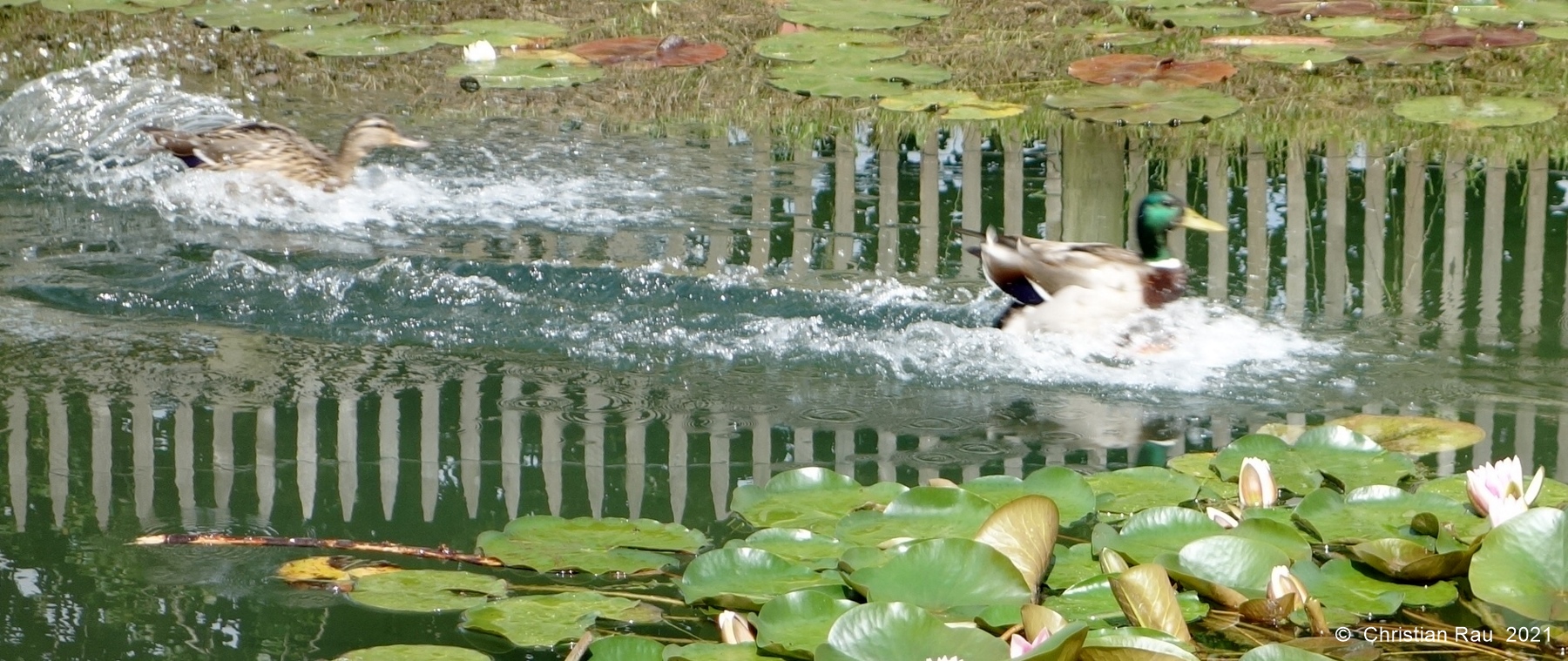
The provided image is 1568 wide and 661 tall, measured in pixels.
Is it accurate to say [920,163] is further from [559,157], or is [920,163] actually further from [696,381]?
[696,381]

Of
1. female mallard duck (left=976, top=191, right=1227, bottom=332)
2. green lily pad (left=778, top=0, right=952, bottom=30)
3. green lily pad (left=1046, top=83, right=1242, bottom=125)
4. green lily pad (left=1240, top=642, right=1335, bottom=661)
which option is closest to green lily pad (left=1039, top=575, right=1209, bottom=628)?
green lily pad (left=1240, top=642, right=1335, bottom=661)

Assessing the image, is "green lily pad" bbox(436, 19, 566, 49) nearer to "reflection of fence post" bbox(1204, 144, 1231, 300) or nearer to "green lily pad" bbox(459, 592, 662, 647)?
"reflection of fence post" bbox(1204, 144, 1231, 300)

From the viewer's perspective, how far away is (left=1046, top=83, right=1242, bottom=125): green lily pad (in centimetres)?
612

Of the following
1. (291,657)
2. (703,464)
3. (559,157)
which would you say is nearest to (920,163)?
(559,157)

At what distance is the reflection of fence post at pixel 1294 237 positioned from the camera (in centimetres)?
Answer: 514

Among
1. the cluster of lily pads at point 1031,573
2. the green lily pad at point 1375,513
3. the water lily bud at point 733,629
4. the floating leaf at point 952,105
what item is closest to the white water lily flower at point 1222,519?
the cluster of lily pads at point 1031,573

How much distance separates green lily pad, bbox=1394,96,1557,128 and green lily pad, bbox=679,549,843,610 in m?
4.41

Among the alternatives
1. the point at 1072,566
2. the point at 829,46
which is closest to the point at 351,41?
the point at 829,46

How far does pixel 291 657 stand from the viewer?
2.71 m

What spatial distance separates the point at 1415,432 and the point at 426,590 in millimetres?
2307

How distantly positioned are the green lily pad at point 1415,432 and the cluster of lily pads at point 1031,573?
0.46 meters

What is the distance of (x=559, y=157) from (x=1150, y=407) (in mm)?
2911

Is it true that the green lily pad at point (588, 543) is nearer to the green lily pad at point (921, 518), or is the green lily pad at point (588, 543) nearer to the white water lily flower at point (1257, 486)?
the green lily pad at point (921, 518)

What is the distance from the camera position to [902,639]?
2.23m
